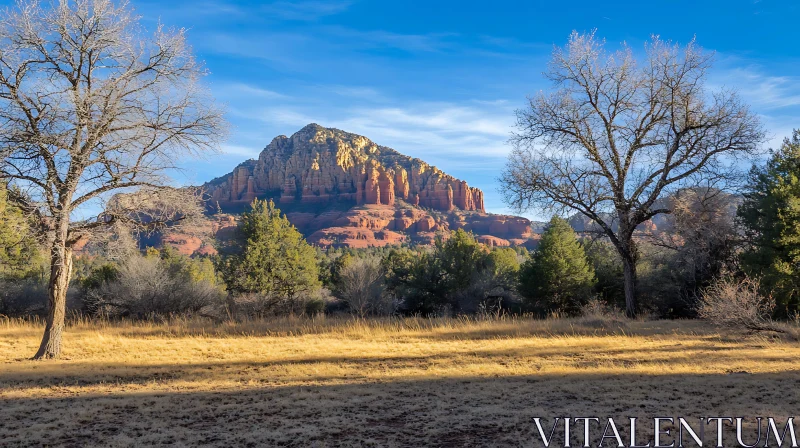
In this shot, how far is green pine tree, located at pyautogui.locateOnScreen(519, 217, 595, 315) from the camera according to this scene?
86.6 ft

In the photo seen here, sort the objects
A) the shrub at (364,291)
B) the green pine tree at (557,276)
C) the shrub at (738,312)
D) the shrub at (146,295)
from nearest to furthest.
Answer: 1. the shrub at (738,312)
2. the shrub at (146,295)
3. the green pine tree at (557,276)
4. the shrub at (364,291)

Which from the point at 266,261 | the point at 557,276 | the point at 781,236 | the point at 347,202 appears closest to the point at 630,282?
the point at 781,236

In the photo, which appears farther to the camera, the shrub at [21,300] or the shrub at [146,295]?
the shrub at [21,300]

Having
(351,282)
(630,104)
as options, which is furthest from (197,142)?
(351,282)

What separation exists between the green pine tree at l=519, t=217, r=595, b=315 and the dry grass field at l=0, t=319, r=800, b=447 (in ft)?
41.0

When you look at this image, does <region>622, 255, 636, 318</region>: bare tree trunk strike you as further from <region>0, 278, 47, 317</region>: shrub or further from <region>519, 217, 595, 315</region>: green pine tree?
<region>0, 278, 47, 317</region>: shrub

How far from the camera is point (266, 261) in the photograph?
87.9ft

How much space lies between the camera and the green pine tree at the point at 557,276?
1040 inches

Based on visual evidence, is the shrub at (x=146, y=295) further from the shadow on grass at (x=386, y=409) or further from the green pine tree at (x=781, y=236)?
Answer: the green pine tree at (x=781, y=236)

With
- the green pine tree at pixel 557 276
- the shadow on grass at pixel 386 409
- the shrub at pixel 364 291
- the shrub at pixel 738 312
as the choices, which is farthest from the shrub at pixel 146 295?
the shrub at pixel 738 312

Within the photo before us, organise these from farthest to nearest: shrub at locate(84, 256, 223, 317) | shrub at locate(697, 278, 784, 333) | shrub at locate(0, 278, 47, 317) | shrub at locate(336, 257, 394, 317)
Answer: shrub at locate(336, 257, 394, 317), shrub at locate(0, 278, 47, 317), shrub at locate(84, 256, 223, 317), shrub at locate(697, 278, 784, 333)

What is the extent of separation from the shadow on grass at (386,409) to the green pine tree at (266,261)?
19458 millimetres

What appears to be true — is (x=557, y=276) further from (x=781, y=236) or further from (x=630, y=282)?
(x=781, y=236)

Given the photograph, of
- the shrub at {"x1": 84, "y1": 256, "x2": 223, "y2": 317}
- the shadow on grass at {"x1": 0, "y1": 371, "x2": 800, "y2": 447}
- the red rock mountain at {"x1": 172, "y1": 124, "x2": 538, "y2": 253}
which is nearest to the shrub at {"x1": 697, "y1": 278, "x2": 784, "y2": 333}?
the shadow on grass at {"x1": 0, "y1": 371, "x2": 800, "y2": 447}
